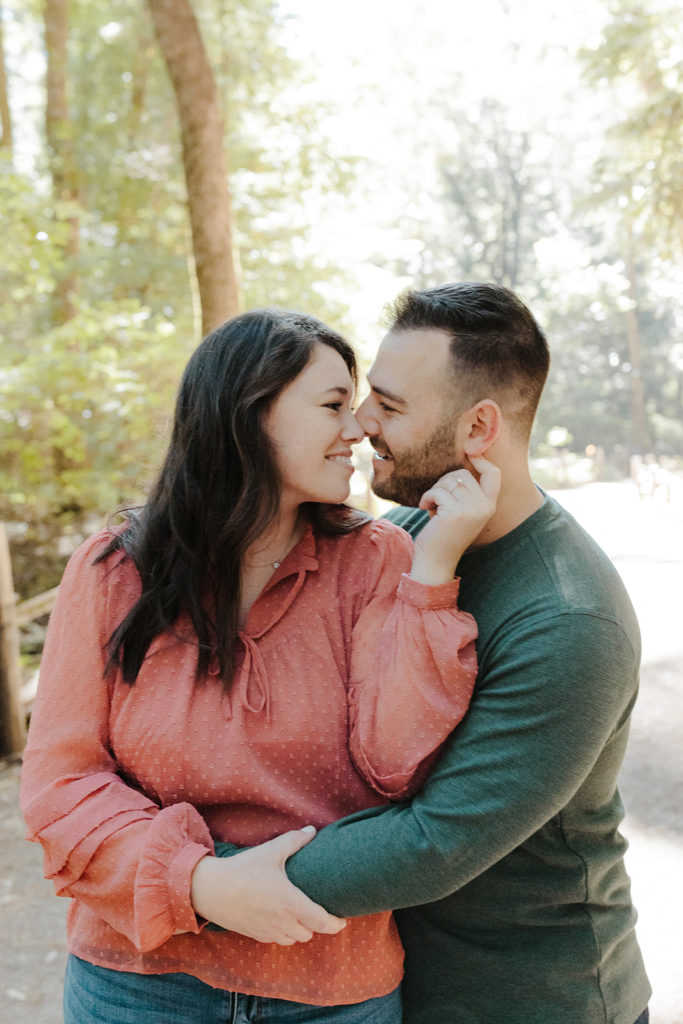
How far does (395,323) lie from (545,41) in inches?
563

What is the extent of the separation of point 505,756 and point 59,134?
1114 cm

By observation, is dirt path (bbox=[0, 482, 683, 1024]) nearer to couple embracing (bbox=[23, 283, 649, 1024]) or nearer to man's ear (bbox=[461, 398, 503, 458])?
couple embracing (bbox=[23, 283, 649, 1024])

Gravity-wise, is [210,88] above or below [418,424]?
above

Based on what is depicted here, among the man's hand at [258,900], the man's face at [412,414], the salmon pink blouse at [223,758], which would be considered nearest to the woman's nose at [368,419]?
the man's face at [412,414]

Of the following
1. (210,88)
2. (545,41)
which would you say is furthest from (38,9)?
(210,88)

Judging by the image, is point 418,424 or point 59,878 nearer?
point 59,878

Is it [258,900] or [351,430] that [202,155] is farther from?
[258,900]

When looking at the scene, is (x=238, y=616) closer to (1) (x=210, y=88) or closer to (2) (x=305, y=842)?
(2) (x=305, y=842)

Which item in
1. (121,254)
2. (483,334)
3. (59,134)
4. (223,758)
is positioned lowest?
(223,758)

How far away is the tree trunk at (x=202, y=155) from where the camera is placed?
5289 mm

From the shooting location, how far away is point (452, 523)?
1.65 metres

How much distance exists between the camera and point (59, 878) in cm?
158

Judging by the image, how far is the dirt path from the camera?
3.42 meters

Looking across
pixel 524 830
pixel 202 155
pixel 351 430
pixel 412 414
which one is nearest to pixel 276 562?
pixel 351 430
